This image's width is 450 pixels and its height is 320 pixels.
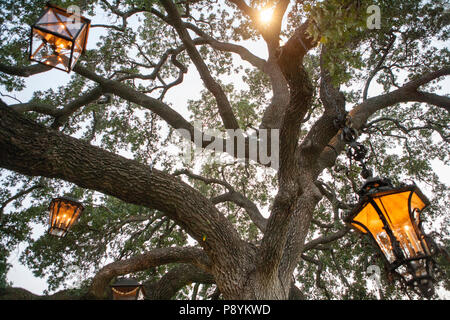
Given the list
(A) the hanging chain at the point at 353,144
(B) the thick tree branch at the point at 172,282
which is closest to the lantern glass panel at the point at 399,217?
(A) the hanging chain at the point at 353,144

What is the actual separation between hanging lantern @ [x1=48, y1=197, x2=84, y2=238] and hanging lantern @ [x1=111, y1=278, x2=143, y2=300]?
1.15 meters

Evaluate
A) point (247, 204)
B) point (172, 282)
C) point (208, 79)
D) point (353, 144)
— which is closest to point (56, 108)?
point (208, 79)

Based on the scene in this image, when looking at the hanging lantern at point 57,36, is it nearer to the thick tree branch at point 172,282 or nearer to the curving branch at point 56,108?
the curving branch at point 56,108

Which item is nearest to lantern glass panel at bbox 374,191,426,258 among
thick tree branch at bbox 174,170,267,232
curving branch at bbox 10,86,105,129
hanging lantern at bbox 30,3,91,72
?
hanging lantern at bbox 30,3,91,72

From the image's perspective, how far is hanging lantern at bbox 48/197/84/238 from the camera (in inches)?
150

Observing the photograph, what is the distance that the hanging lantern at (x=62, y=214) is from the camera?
380 centimetres

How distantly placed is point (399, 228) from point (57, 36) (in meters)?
3.44

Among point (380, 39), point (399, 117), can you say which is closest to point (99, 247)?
point (380, 39)

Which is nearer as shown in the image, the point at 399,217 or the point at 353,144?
the point at 399,217

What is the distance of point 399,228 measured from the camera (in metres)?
1.51

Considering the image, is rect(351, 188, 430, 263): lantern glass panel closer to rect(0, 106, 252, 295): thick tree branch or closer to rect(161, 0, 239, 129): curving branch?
rect(0, 106, 252, 295): thick tree branch

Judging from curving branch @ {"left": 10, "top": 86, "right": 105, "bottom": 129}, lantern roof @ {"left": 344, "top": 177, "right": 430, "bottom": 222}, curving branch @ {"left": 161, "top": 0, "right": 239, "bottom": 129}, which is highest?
curving branch @ {"left": 161, "top": 0, "right": 239, "bottom": 129}

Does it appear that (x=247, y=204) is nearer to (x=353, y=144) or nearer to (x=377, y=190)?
(x=353, y=144)

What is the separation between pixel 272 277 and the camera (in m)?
3.35
